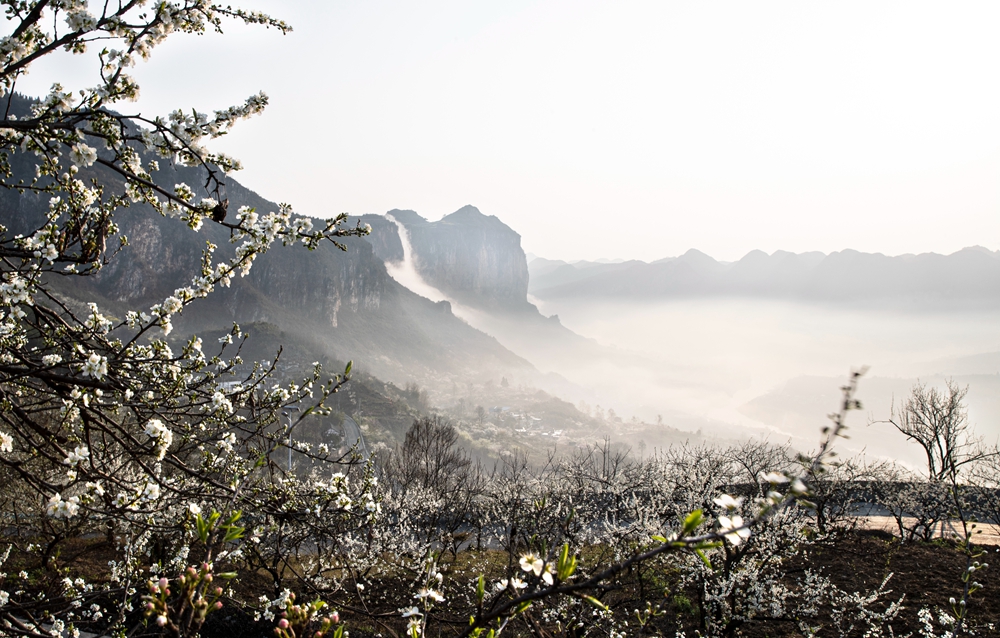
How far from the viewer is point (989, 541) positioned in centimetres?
1712

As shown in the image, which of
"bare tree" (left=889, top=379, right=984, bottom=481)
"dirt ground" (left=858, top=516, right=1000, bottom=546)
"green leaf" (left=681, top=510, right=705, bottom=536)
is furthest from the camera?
"bare tree" (left=889, top=379, right=984, bottom=481)

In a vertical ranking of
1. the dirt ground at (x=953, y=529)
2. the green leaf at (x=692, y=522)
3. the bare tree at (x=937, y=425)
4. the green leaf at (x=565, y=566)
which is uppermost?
the green leaf at (x=692, y=522)

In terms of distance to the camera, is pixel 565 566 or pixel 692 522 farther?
pixel 565 566

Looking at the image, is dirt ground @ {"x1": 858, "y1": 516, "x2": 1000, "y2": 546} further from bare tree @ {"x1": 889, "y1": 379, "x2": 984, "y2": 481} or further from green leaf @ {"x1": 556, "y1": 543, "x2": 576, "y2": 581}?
green leaf @ {"x1": 556, "y1": 543, "x2": 576, "y2": 581}

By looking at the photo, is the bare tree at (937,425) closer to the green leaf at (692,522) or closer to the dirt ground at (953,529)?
the dirt ground at (953,529)

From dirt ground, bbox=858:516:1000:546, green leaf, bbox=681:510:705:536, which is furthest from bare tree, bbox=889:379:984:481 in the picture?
green leaf, bbox=681:510:705:536

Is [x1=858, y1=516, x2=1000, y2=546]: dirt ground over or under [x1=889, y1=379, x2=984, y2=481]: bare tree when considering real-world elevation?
under

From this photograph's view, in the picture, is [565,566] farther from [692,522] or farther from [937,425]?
[937,425]

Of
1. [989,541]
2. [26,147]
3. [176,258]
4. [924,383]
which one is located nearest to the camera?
[26,147]

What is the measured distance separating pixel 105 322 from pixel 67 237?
1009mm

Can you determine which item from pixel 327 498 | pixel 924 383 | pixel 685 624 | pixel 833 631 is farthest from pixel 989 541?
pixel 327 498

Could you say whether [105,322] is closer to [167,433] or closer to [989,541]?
[167,433]

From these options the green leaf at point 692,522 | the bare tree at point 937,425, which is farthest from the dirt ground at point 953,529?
the green leaf at point 692,522

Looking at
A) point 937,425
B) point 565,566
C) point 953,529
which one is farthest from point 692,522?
point 937,425
